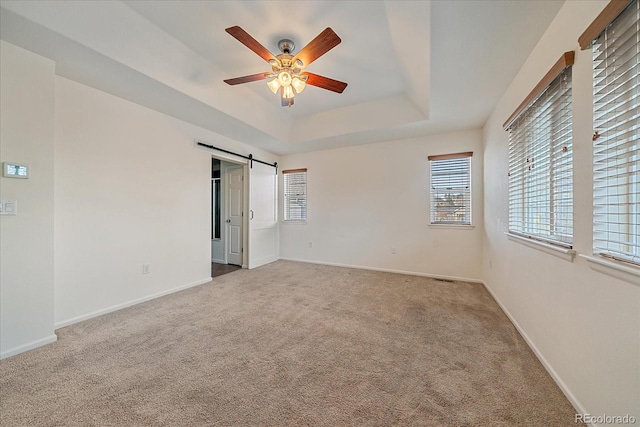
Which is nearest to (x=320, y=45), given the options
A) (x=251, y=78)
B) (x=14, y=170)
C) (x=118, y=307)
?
(x=251, y=78)

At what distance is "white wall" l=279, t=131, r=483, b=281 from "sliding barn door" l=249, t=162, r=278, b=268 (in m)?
0.38

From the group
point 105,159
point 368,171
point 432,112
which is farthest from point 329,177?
point 105,159

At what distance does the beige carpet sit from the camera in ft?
4.37

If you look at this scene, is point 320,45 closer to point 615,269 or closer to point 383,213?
point 615,269

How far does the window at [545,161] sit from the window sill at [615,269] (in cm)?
27

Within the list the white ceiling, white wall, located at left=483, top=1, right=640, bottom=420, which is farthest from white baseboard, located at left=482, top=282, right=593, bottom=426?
the white ceiling

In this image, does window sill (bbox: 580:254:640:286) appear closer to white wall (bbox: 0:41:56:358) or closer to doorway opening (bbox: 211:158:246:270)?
white wall (bbox: 0:41:56:358)

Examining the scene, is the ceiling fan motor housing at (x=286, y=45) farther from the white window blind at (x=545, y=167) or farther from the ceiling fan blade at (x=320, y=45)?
the white window blind at (x=545, y=167)

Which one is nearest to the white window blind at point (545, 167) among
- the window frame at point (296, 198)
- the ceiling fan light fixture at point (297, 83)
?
the ceiling fan light fixture at point (297, 83)

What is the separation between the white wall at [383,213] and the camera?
156 inches

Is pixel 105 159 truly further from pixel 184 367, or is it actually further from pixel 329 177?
pixel 329 177

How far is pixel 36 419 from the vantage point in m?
1.29

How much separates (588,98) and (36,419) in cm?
356

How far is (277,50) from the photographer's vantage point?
105 inches
